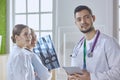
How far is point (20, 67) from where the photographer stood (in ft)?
8.24

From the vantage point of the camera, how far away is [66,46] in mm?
3609

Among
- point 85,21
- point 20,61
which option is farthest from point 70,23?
point 85,21

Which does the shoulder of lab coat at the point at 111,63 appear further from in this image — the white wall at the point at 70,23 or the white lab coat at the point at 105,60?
the white wall at the point at 70,23

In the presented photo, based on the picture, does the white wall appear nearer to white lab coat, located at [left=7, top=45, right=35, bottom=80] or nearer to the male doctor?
white lab coat, located at [left=7, top=45, right=35, bottom=80]

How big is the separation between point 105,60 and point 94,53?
0.11 m

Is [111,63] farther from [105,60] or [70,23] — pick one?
[70,23]

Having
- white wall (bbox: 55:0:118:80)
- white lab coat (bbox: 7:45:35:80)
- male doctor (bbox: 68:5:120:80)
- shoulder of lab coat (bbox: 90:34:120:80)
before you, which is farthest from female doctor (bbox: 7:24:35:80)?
white wall (bbox: 55:0:118:80)

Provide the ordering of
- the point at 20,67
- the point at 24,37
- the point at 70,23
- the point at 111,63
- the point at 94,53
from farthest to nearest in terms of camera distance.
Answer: the point at 70,23
the point at 24,37
the point at 20,67
the point at 94,53
the point at 111,63

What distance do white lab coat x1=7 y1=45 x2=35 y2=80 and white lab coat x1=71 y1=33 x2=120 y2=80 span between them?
708mm

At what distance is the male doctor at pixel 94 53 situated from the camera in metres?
1.95

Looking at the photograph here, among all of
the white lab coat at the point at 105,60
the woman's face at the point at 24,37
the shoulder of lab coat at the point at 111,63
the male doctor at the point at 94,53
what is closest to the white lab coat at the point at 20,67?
the woman's face at the point at 24,37

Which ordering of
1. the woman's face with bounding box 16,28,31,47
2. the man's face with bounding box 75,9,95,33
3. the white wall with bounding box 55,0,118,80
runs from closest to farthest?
the man's face with bounding box 75,9,95,33 < the woman's face with bounding box 16,28,31,47 < the white wall with bounding box 55,0,118,80

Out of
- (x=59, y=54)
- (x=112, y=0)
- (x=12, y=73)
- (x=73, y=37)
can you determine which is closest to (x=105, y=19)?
(x=112, y=0)

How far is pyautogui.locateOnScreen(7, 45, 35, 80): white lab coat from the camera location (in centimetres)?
251
